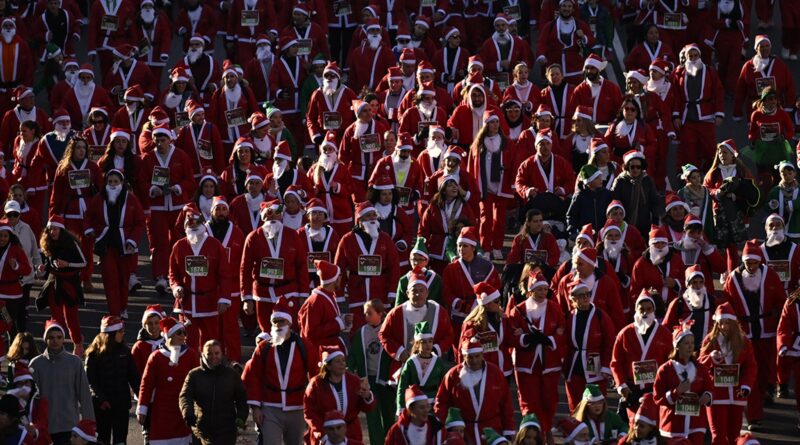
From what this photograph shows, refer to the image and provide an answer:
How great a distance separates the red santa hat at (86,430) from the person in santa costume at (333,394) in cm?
179

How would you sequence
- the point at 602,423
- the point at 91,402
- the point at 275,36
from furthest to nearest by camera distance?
the point at 275,36, the point at 91,402, the point at 602,423

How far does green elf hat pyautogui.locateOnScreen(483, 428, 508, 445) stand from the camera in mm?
16016

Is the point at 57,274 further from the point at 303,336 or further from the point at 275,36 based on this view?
the point at 275,36

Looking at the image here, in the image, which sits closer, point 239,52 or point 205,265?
point 205,265

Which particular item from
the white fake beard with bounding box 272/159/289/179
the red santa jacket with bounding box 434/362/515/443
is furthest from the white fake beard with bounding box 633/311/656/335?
the white fake beard with bounding box 272/159/289/179

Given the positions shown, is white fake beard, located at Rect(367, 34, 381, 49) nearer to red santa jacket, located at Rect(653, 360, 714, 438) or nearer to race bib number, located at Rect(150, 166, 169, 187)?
race bib number, located at Rect(150, 166, 169, 187)

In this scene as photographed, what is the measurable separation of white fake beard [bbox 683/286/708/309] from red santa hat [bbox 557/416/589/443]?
344 cm

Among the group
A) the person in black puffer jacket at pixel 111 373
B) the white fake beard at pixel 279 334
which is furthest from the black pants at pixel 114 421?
the white fake beard at pixel 279 334

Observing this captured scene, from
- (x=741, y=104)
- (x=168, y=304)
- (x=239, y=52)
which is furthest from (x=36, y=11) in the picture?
(x=741, y=104)

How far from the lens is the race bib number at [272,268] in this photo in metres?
20.6

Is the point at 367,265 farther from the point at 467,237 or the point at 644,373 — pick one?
the point at 644,373

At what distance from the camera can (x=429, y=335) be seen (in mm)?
17812

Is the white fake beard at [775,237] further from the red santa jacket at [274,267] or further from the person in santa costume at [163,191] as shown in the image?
the person in santa costume at [163,191]

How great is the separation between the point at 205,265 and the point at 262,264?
1.84 feet
